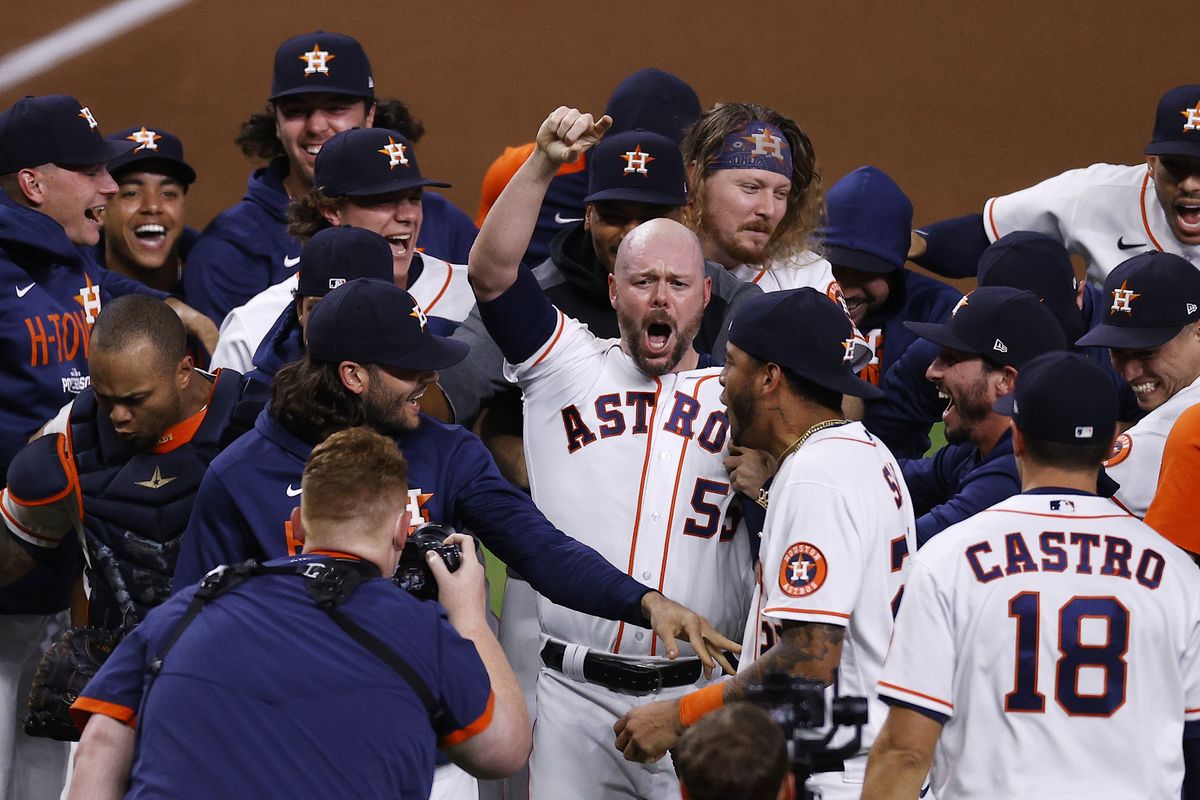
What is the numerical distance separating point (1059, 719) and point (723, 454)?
4.62 feet

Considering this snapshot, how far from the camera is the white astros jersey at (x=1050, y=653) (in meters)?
3.50

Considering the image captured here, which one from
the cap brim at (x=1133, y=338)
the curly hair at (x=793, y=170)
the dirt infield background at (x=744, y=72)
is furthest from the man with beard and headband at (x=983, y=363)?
the dirt infield background at (x=744, y=72)

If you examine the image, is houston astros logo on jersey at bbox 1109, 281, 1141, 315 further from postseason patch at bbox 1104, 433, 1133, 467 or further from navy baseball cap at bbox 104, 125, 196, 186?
navy baseball cap at bbox 104, 125, 196, 186

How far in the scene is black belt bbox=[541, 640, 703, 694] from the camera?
14.8 ft

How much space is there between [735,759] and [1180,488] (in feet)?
6.14

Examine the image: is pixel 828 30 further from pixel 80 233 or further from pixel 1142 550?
pixel 1142 550

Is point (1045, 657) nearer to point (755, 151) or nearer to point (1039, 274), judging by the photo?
point (1039, 274)

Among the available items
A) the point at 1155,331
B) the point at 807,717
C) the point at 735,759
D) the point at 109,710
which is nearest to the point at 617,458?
the point at 1155,331

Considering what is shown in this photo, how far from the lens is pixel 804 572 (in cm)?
375

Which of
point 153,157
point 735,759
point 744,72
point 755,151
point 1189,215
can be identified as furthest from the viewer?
point 744,72

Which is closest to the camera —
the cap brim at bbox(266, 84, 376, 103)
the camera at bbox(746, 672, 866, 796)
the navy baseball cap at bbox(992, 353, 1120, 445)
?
the camera at bbox(746, 672, 866, 796)

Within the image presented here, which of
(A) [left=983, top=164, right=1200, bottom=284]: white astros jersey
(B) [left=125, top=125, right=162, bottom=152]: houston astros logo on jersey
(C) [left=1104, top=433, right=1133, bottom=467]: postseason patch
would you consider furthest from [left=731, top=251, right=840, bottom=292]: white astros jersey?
(B) [left=125, top=125, right=162, bottom=152]: houston astros logo on jersey

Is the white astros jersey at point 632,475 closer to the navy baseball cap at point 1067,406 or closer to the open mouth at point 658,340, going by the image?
the open mouth at point 658,340

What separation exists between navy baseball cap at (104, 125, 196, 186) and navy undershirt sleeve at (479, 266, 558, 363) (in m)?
2.49
